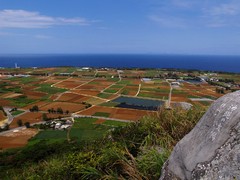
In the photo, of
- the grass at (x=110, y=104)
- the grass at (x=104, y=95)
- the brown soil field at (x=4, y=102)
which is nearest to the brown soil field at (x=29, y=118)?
the brown soil field at (x=4, y=102)

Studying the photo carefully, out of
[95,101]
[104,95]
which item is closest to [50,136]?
[95,101]

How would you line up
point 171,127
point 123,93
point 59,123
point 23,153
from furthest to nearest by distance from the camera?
point 123,93 → point 59,123 → point 23,153 → point 171,127

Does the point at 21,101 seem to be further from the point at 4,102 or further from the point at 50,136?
the point at 50,136

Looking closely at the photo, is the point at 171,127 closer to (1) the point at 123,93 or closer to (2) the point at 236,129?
(2) the point at 236,129

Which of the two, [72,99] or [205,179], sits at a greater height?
[205,179]

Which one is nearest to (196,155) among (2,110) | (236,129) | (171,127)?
(236,129)

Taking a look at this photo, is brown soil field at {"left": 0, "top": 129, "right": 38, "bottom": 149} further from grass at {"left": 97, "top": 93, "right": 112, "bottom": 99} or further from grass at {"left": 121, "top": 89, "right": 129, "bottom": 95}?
grass at {"left": 121, "top": 89, "right": 129, "bottom": 95}

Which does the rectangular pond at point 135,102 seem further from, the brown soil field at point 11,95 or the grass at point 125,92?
the brown soil field at point 11,95
